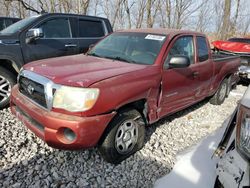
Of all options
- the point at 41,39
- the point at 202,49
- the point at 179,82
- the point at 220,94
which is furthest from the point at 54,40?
the point at 220,94

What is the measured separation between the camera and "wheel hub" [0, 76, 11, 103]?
4305 millimetres

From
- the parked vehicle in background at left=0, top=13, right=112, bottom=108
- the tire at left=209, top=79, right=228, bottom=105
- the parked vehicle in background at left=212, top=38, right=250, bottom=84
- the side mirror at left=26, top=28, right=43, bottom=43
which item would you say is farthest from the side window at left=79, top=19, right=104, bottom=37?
the parked vehicle in background at left=212, top=38, right=250, bottom=84

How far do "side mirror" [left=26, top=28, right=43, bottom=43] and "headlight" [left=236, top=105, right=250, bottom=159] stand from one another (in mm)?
3826

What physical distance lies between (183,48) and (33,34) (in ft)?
Result: 8.82

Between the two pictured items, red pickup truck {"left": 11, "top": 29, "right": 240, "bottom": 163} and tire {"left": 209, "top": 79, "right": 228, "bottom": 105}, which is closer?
red pickup truck {"left": 11, "top": 29, "right": 240, "bottom": 163}

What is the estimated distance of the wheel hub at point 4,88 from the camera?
430 cm

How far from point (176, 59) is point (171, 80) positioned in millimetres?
338

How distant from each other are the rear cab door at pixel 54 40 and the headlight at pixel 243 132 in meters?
4.10

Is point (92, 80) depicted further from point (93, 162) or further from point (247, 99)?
point (247, 99)

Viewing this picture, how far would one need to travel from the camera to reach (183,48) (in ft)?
13.3

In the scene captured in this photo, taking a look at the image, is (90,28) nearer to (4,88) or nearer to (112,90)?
(4,88)

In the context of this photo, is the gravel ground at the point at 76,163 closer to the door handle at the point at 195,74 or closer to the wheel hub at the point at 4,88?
the wheel hub at the point at 4,88

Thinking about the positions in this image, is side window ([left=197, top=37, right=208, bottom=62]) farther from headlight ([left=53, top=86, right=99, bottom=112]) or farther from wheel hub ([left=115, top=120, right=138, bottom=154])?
headlight ([left=53, top=86, right=99, bottom=112])

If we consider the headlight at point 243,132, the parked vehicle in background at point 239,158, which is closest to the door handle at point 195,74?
the parked vehicle in background at point 239,158
